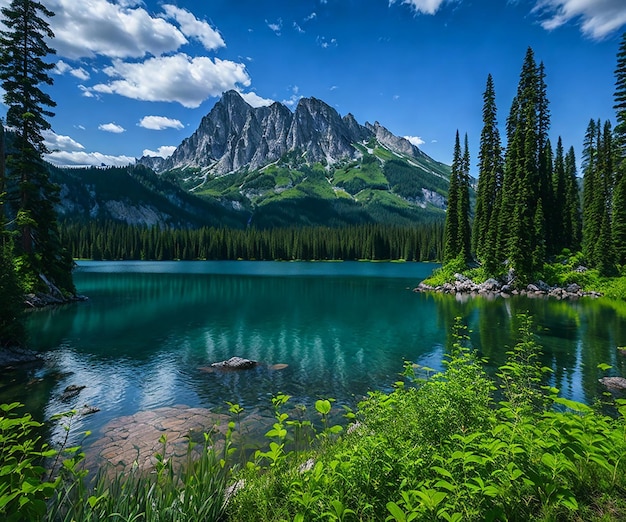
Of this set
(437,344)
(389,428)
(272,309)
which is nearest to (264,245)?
(272,309)

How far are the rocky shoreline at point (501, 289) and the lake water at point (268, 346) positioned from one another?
4966mm

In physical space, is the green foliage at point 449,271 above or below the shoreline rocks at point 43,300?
above

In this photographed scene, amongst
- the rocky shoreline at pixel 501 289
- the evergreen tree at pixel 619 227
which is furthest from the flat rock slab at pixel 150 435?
the evergreen tree at pixel 619 227

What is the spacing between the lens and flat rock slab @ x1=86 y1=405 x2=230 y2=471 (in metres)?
12.0

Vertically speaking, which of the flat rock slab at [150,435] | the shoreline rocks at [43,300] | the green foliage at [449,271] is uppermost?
the green foliage at [449,271]

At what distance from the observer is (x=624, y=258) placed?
171 ft

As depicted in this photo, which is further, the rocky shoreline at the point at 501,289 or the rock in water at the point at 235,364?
the rocky shoreline at the point at 501,289

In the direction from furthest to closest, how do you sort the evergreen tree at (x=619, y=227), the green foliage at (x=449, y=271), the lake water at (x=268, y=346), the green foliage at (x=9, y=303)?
the green foliage at (x=449, y=271) → the evergreen tree at (x=619, y=227) → the green foliage at (x=9, y=303) → the lake water at (x=268, y=346)

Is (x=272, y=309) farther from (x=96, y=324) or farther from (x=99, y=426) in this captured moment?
(x=99, y=426)

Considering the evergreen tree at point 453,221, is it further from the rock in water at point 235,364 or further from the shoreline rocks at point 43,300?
the shoreline rocks at point 43,300

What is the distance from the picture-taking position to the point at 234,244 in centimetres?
18725

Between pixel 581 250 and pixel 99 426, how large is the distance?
7756 cm

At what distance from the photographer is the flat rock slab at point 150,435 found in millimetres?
11969

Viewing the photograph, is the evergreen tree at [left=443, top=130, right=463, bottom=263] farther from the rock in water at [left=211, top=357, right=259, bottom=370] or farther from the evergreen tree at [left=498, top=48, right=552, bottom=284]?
the rock in water at [left=211, top=357, right=259, bottom=370]
